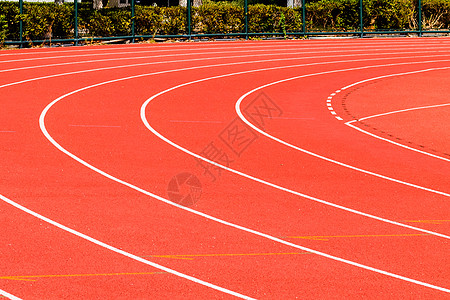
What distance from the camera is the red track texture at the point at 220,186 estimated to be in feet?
24.3

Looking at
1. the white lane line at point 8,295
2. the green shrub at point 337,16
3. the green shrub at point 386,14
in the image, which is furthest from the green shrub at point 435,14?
the white lane line at point 8,295

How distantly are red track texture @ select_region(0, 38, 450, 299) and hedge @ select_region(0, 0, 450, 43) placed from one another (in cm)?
549

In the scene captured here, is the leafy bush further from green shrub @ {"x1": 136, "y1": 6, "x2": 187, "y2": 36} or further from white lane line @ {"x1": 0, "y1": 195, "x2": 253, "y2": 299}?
white lane line @ {"x1": 0, "y1": 195, "x2": 253, "y2": 299}

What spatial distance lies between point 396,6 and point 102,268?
93.8 feet

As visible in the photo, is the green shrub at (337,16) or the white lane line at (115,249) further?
the green shrub at (337,16)

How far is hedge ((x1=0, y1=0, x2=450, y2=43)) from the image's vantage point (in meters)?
26.2

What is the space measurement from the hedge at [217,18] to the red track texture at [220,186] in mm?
5494

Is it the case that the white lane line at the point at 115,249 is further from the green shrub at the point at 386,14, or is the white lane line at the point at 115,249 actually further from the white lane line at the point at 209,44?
the green shrub at the point at 386,14

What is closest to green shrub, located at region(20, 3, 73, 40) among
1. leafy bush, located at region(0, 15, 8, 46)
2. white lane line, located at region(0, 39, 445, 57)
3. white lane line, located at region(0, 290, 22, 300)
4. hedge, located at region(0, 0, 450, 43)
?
A: hedge, located at region(0, 0, 450, 43)

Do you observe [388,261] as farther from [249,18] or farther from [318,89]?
[249,18]

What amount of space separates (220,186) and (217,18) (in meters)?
21.0

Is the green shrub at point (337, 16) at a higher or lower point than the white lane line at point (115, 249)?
higher

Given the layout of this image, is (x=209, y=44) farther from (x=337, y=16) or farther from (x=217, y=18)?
(x=337, y=16)

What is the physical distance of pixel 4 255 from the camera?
7.75m
